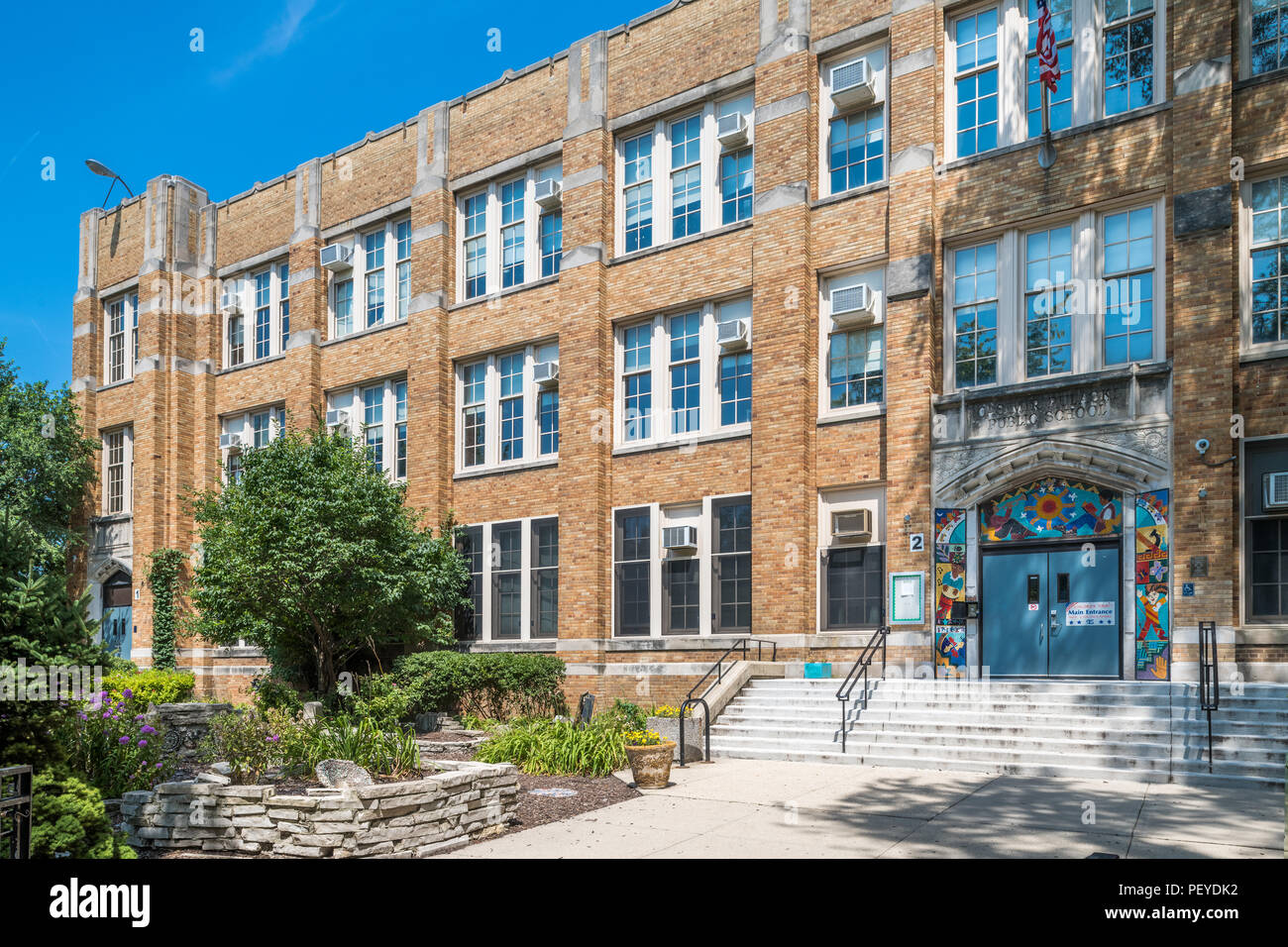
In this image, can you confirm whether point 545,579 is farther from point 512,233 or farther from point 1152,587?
point 1152,587

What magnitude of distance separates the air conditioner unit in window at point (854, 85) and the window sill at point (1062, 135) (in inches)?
80.9

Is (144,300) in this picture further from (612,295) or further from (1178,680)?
(1178,680)

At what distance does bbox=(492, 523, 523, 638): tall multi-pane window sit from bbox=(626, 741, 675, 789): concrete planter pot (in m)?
11.2

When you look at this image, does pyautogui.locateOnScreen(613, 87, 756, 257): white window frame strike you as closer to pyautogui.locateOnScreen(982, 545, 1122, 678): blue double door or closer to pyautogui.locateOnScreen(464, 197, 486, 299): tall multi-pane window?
pyautogui.locateOnScreen(464, 197, 486, 299): tall multi-pane window

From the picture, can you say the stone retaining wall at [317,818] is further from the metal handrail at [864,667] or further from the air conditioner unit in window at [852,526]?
the air conditioner unit in window at [852,526]

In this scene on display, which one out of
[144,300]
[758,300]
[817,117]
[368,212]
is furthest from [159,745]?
[144,300]

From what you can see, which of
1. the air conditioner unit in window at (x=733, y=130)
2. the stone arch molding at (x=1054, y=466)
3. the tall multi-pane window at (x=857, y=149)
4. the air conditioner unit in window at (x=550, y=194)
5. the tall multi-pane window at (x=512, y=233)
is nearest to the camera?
the stone arch molding at (x=1054, y=466)

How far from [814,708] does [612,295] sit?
33.2ft

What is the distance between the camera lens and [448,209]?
25609 millimetres

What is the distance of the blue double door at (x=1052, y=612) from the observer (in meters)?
16.5

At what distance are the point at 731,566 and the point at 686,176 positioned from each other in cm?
815

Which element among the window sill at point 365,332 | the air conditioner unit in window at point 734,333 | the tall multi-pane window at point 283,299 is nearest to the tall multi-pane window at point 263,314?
the tall multi-pane window at point 283,299

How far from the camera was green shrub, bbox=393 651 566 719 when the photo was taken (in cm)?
2100

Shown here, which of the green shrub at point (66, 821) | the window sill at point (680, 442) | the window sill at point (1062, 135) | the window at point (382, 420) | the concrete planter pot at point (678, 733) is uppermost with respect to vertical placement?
the window sill at point (1062, 135)
